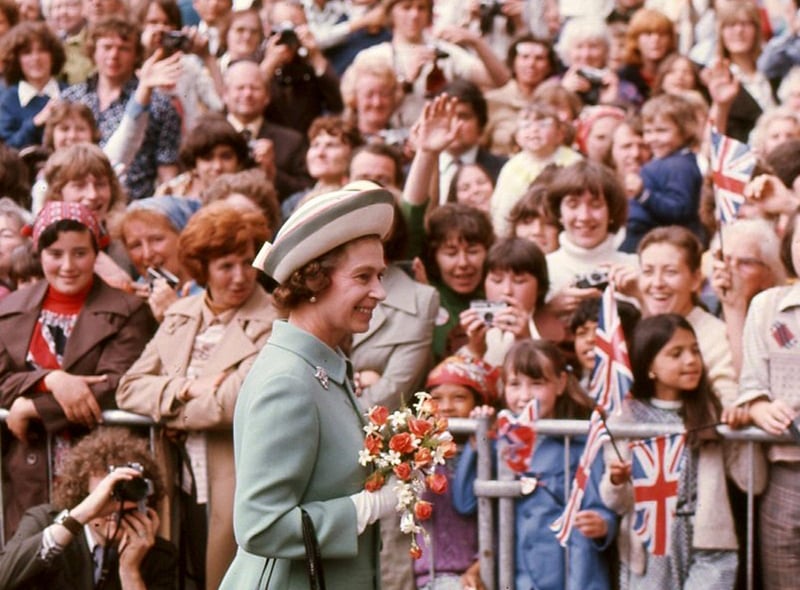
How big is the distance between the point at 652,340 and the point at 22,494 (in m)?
2.64

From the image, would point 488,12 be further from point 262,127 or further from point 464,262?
point 464,262

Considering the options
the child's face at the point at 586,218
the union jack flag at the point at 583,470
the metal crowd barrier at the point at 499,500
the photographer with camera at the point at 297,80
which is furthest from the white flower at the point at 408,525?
the photographer with camera at the point at 297,80

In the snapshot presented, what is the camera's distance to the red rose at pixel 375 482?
4682mm

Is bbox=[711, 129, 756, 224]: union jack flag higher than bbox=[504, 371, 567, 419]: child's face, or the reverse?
bbox=[711, 129, 756, 224]: union jack flag

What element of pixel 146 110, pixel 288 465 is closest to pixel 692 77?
pixel 146 110

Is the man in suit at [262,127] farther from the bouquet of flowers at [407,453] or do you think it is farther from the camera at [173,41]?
the bouquet of flowers at [407,453]

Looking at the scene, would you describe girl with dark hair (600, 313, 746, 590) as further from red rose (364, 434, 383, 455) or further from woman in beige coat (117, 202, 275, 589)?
red rose (364, 434, 383, 455)

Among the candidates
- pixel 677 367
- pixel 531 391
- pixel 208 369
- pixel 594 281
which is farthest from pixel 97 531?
pixel 594 281

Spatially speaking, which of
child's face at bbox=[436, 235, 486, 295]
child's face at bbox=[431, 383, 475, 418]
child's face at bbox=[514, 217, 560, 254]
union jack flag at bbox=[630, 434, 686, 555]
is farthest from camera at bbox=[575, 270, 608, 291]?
union jack flag at bbox=[630, 434, 686, 555]

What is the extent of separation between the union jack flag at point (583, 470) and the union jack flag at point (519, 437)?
0.71 ft

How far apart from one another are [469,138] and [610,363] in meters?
3.29

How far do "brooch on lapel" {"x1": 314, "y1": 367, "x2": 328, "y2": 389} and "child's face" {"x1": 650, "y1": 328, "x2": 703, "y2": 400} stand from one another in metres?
2.28

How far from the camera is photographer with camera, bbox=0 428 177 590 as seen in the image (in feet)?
20.9

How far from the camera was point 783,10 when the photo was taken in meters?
11.6
